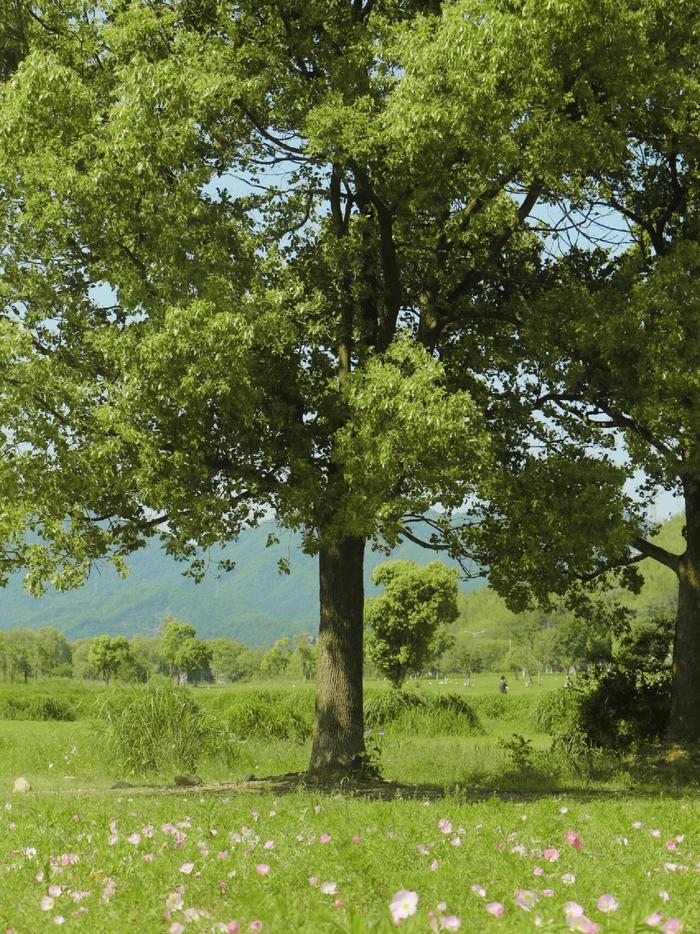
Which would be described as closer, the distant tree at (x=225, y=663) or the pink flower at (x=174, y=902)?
the pink flower at (x=174, y=902)

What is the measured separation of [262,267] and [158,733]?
27.3 ft

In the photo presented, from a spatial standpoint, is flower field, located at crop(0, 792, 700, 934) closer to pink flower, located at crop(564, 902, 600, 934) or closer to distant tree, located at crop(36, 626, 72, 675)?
pink flower, located at crop(564, 902, 600, 934)

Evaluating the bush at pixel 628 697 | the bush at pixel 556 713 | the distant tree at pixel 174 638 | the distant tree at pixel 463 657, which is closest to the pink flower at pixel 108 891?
the bush at pixel 628 697

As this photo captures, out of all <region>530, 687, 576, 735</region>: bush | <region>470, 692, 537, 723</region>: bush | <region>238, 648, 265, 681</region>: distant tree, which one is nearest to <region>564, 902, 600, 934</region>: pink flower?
<region>530, 687, 576, 735</region>: bush

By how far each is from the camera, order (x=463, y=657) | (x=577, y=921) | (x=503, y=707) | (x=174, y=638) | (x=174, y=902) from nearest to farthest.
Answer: (x=577, y=921) < (x=174, y=902) < (x=503, y=707) < (x=174, y=638) < (x=463, y=657)

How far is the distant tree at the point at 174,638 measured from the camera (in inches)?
3691

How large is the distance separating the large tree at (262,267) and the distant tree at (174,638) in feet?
247

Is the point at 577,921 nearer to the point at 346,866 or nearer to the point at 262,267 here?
the point at 346,866

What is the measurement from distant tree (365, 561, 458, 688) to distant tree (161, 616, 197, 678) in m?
48.8

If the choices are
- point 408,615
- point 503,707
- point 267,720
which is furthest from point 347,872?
point 408,615

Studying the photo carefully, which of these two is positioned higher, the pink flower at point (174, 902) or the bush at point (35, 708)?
the pink flower at point (174, 902)

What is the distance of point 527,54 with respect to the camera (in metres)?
9.70

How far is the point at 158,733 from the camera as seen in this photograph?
15.9m

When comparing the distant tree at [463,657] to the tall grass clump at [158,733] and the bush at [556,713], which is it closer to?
the bush at [556,713]
